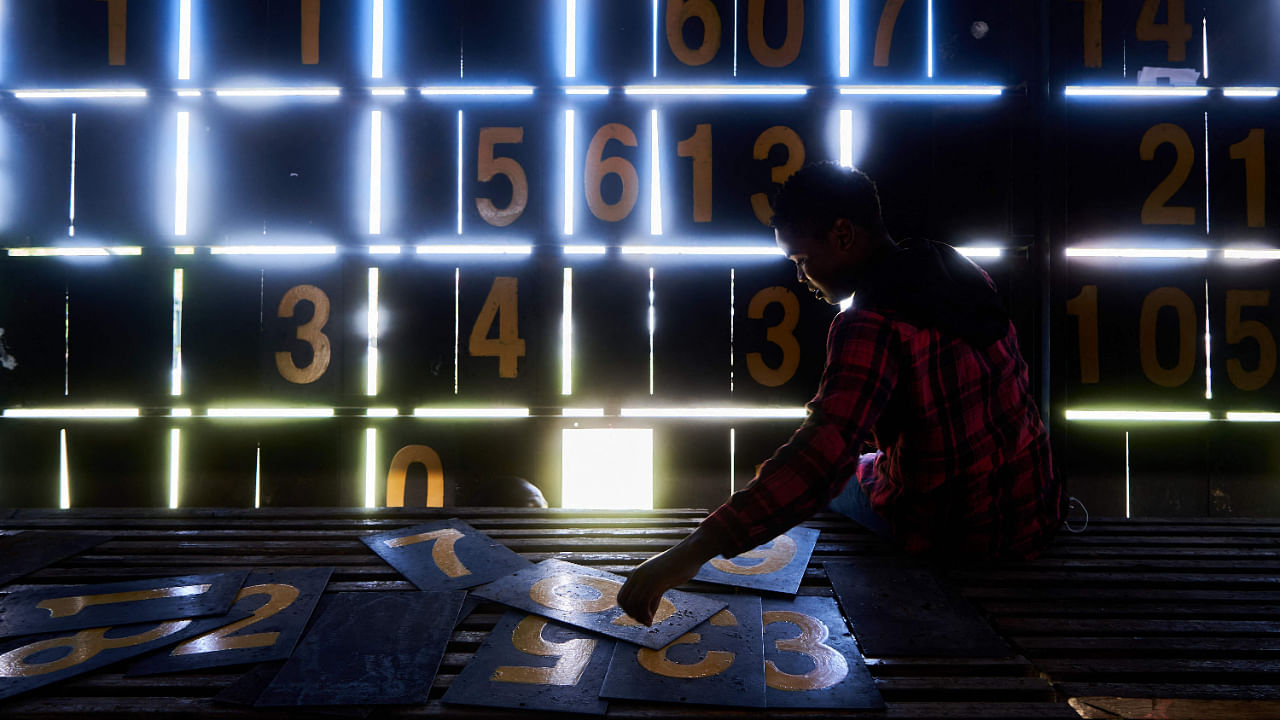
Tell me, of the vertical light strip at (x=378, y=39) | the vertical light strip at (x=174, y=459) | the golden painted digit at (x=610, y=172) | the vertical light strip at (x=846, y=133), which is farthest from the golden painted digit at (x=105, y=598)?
the vertical light strip at (x=846, y=133)

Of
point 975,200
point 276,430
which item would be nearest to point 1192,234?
point 975,200

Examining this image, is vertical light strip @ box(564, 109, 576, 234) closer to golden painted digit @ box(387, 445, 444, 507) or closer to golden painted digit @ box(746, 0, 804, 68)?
golden painted digit @ box(746, 0, 804, 68)

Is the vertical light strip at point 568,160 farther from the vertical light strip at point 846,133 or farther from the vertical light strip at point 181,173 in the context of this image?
the vertical light strip at point 181,173

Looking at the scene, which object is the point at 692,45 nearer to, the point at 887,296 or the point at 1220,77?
the point at 887,296

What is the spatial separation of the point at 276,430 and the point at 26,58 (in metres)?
2.66

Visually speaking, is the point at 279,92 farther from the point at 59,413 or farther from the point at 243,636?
the point at 243,636

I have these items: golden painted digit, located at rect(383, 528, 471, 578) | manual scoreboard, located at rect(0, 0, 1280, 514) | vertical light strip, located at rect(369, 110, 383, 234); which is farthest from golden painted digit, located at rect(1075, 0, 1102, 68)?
golden painted digit, located at rect(383, 528, 471, 578)

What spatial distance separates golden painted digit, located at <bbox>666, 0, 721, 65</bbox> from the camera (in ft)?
12.4

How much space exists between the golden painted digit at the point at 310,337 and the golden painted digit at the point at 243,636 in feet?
7.13

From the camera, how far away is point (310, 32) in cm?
379

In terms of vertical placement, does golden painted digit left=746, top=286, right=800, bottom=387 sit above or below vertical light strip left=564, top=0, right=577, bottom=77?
below

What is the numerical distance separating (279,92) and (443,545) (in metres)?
3.09

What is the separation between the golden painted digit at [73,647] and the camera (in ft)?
4.76

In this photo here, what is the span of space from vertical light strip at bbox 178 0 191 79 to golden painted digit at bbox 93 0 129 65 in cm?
32
